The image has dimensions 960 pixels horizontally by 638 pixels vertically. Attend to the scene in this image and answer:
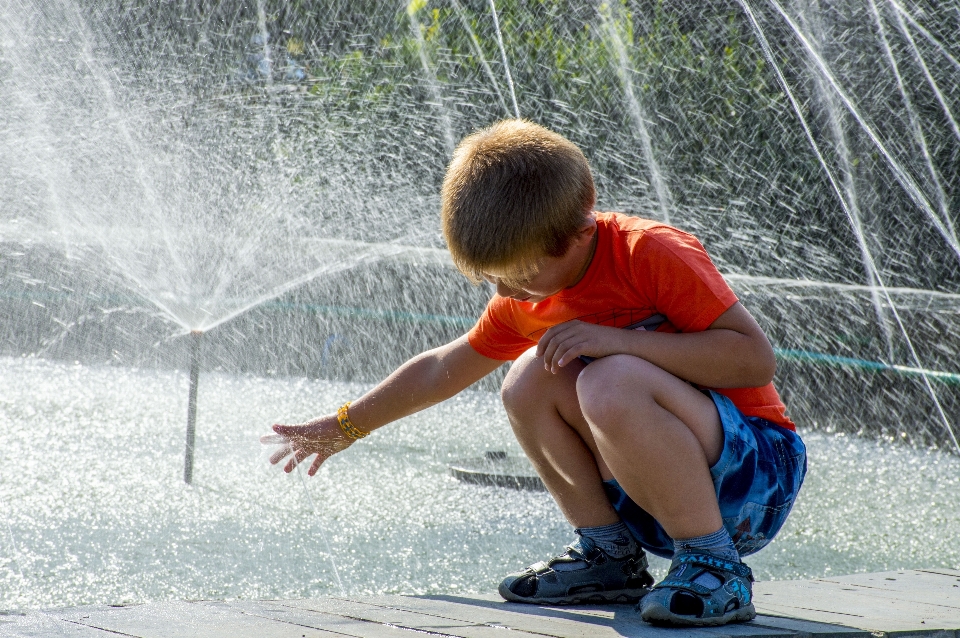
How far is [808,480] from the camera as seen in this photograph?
403 cm

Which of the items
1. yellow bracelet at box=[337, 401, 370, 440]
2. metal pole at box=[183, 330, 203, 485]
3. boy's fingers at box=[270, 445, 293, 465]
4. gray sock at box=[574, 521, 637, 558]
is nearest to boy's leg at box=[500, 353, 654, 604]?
gray sock at box=[574, 521, 637, 558]

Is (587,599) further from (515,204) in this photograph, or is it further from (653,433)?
(515,204)

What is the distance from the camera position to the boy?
5.81 feet

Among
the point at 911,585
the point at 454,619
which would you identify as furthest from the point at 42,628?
the point at 911,585

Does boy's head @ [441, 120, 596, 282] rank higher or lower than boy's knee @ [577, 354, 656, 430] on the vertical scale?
higher

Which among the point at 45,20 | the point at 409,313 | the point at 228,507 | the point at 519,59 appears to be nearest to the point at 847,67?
the point at 519,59

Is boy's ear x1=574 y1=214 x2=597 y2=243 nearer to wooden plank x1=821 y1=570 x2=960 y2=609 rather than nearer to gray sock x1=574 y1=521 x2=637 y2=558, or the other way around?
gray sock x1=574 y1=521 x2=637 y2=558

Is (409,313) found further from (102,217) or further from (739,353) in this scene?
(739,353)

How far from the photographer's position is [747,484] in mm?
1867

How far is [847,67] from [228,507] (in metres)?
7.93

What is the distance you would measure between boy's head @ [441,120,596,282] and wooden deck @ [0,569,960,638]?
58 centimetres

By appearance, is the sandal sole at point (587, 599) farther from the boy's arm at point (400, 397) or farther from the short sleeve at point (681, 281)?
the short sleeve at point (681, 281)

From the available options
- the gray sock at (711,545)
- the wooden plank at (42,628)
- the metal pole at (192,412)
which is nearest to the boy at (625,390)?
the gray sock at (711,545)

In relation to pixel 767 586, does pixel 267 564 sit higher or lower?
lower
